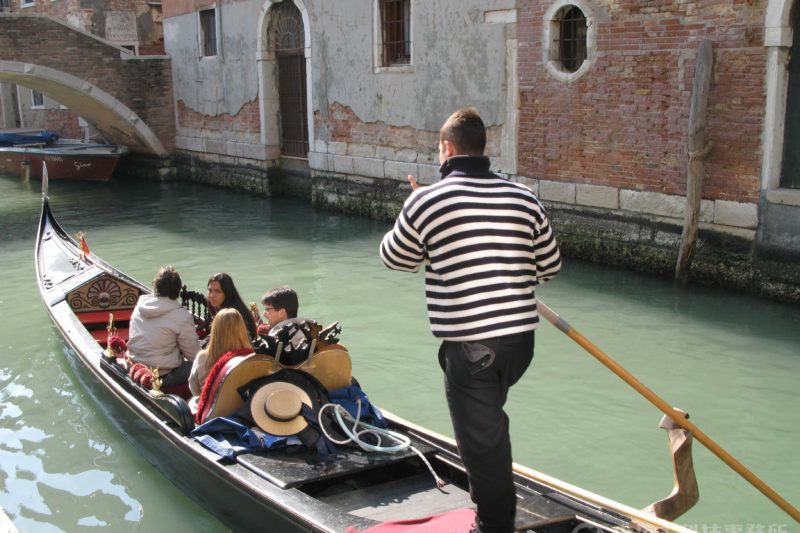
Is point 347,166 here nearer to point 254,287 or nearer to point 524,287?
point 254,287

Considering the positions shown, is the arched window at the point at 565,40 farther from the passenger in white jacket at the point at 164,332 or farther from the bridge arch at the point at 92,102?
the bridge arch at the point at 92,102

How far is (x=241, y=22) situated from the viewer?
9.70 metres

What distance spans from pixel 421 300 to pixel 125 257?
2.58m

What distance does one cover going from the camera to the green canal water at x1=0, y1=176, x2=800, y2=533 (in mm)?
2945

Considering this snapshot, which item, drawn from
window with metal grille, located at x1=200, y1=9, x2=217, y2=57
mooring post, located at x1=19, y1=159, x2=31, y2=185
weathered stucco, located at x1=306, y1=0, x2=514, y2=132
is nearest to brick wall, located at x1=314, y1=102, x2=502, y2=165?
weathered stucco, located at x1=306, y1=0, x2=514, y2=132

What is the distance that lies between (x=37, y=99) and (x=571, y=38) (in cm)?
1164

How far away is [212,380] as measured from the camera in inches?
104

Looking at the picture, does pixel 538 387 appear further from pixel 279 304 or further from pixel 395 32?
pixel 395 32

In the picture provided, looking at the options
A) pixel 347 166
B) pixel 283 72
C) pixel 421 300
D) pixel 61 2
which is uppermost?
pixel 61 2

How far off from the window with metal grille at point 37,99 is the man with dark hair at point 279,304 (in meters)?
13.7

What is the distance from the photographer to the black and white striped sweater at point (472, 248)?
1.70 metres

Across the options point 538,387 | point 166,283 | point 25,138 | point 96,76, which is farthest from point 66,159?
point 538,387

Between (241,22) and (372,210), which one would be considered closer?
(372,210)

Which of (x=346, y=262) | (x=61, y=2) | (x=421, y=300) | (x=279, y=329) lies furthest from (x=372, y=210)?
(x=61, y=2)
